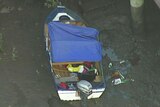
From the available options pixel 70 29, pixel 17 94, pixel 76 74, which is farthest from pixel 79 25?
pixel 17 94

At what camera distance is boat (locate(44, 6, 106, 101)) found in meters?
14.9

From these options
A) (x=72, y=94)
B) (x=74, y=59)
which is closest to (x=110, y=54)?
(x=74, y=59)

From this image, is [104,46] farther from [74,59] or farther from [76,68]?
[74,59]

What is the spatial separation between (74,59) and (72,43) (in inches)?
22.7

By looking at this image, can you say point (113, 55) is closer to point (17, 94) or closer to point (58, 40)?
point (58, 40)

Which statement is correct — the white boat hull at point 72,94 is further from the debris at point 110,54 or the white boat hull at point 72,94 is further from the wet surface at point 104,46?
the debris at point 110,54

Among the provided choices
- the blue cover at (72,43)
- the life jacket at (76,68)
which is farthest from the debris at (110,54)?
the life jacket at (76,68)

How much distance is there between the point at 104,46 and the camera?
58.6 feet

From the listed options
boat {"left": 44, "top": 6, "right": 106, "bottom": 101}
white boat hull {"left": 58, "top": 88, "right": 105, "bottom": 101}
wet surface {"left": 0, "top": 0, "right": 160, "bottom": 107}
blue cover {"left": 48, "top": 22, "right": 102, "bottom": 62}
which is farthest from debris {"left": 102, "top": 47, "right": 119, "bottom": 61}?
white boat hull {"left": 58, "top": 88, "right": 105, "bottom": 101}

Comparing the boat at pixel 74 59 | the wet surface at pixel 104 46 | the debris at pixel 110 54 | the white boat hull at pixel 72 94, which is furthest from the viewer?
the debris at pixel 110 54

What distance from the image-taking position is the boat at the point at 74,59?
14.9m

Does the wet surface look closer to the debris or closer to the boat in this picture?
the debris

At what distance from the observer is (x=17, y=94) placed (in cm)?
1570

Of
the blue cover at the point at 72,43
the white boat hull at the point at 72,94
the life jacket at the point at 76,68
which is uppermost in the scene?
the blue cover at the point at 72,43
